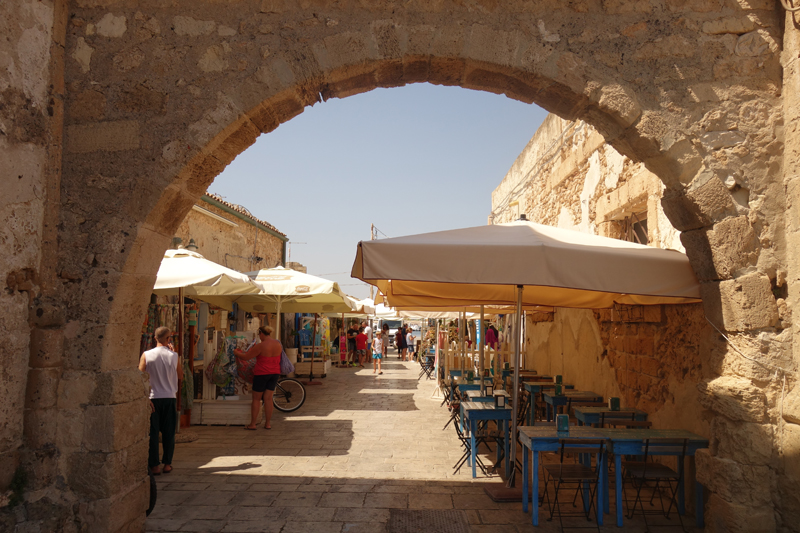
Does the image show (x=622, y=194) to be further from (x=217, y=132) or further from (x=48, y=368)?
(x=48, y=368)

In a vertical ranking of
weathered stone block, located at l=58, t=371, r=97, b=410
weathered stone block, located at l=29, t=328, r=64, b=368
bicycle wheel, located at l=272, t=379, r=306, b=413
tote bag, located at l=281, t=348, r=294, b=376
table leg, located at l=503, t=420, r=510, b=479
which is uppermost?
weathered stone block, located at l=29, t=328, r=64, b=368

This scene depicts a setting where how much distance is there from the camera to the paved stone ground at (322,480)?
13.0 ft

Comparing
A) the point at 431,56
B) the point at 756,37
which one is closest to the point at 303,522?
the point at 431,56

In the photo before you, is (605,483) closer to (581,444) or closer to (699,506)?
(581,444)

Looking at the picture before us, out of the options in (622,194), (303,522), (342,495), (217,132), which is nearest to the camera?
(217,132)

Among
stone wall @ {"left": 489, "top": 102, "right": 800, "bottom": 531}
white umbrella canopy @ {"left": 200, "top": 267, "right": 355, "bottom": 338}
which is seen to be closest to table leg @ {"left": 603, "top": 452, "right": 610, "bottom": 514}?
stone wall @ {"left": 489, "top": 102, "right": 800, "bottom": 531}

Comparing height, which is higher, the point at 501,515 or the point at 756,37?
the point at 756,37

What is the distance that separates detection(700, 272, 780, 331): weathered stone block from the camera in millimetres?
3355

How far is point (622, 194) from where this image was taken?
6.29 metres

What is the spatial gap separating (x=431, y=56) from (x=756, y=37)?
2.12m

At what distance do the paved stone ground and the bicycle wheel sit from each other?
1.37ft

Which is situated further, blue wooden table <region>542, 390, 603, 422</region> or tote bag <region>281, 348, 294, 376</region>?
tote bag <region>281, 348, 294, 376</region>

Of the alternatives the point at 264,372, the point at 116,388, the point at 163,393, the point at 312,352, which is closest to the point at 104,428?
the point at 116,388

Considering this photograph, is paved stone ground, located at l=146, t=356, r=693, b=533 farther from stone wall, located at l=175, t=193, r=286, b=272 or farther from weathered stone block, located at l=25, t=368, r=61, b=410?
stone wall, located at l=175, t=193, r=286, b=272
